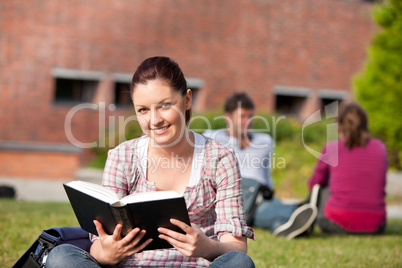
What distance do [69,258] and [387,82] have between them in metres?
11.8

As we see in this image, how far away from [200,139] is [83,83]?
1140cm

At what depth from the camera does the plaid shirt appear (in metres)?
2.67

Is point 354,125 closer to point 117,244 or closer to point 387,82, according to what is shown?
point 117,244

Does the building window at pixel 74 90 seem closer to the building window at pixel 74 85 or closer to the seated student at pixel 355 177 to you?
the building window at pixel 74 85

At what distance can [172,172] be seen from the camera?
283cm

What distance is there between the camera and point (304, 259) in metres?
4.41

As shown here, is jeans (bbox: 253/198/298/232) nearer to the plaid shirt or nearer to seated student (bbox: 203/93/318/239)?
seated student (bbox: 203/93/318/239)

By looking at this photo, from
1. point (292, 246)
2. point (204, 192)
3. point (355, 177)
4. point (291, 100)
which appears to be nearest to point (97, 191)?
point (204, 192)

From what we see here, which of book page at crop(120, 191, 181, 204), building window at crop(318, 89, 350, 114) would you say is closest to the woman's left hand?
book page at crop(120, 191, 181, 204)

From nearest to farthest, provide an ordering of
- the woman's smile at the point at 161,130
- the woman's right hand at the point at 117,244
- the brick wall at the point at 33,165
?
1. the woman's right hand at the point at 117,244
2. the woman's smile at the point at 161,130
3. the brick wall at the point at 33,165

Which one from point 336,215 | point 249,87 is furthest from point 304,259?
point 249,87

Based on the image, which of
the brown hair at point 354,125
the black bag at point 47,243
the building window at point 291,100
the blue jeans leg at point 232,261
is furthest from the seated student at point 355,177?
the building window at point 291,100

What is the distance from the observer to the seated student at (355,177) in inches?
228

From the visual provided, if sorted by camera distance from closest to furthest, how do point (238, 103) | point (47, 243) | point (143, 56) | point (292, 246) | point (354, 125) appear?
point (47, 243) → point (292, 246) → point (354, 125) → point (238, 103) → point (143, 56)
